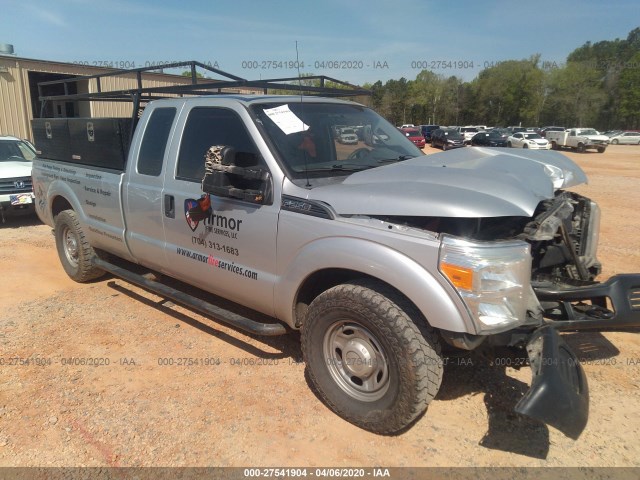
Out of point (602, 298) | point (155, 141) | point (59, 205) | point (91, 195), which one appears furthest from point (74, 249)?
point (602, 298)

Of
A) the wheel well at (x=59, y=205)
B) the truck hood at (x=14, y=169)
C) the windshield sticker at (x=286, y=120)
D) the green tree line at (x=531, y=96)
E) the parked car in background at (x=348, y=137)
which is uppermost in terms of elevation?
the green tree line at (x=531, y=96)

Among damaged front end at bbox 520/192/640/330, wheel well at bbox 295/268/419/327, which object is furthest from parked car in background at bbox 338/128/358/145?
damaged front end at bbox 520/192/640/330

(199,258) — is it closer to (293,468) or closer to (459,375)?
(293,468)

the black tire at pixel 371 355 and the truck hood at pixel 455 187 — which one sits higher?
the truck hood at pixel 455 187

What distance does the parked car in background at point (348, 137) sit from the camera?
3.84m

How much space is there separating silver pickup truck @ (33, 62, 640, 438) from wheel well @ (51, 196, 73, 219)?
1.75 meters

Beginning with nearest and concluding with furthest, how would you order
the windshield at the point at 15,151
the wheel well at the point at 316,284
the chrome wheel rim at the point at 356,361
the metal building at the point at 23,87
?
1. the chrome wheel rim at the point at 356,361
2. the wheel well at the point at 316,284
3. the windshield at the point at 15,151
4. the metal building at the point at 23,87

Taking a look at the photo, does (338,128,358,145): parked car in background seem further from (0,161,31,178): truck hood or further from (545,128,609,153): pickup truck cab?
(545,128,609,153): pickup truck cab

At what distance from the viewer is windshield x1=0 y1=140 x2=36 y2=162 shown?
9.92 meters

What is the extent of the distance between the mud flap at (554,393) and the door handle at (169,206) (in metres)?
2.84

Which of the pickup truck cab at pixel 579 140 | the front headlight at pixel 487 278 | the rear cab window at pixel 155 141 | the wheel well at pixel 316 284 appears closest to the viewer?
the front headlight at pixel 487 278

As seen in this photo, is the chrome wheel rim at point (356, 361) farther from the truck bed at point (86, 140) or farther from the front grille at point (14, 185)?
Answer: the front grille at point (14, 185)

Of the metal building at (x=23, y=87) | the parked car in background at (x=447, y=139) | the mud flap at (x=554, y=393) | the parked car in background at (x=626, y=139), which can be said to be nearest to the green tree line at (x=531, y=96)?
the parked car in background at (x=626, y=139)

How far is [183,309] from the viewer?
16.1 ft
